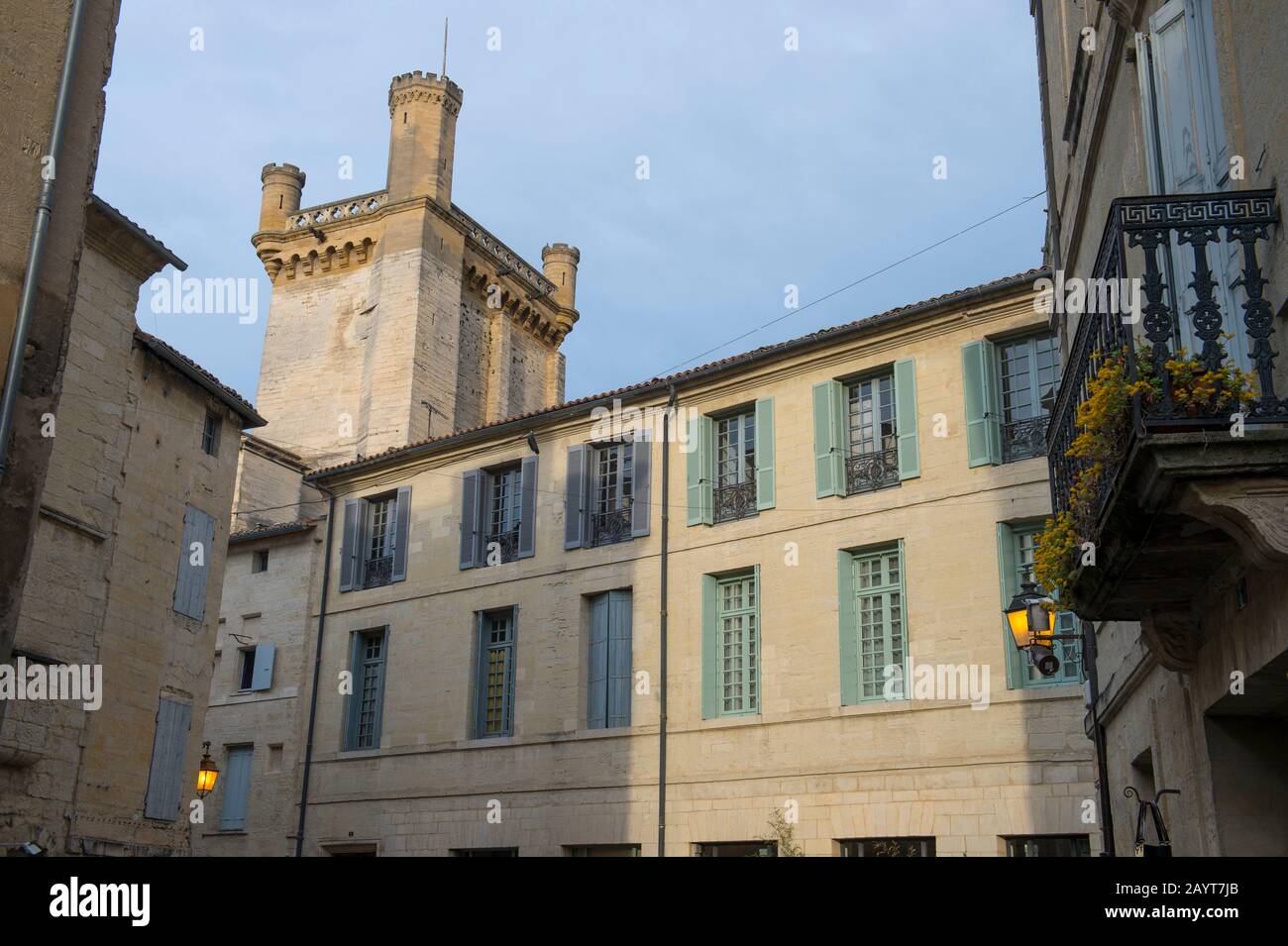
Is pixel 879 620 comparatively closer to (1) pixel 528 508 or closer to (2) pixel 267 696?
(1) pixel 528 508

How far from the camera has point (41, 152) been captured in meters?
8.90

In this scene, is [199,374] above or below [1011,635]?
above

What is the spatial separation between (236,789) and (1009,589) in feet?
51.1

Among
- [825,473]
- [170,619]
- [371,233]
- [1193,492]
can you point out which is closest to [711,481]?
[825,473]

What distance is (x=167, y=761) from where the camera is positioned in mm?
18750

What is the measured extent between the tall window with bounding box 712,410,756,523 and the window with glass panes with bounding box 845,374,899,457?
68.1 inches

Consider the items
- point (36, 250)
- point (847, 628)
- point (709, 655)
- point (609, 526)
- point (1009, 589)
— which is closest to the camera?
point (36, 250)

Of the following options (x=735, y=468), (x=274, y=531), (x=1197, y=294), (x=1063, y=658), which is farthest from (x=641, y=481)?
(x=1197, y=294)

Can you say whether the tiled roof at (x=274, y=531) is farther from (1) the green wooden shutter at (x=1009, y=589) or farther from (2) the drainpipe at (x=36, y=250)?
(2) the drainpipe at (x=36, y=250)

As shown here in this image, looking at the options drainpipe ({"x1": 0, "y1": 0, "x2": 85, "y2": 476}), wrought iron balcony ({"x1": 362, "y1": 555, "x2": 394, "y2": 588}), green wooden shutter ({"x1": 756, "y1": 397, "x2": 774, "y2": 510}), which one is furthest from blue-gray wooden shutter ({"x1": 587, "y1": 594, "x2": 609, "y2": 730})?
drainpipe ({"x1": 0, "y1": 0, "x2": 85, "y2": 476})

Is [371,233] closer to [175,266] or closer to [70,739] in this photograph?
[175,266]

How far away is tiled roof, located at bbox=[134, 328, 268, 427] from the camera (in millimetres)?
18922
